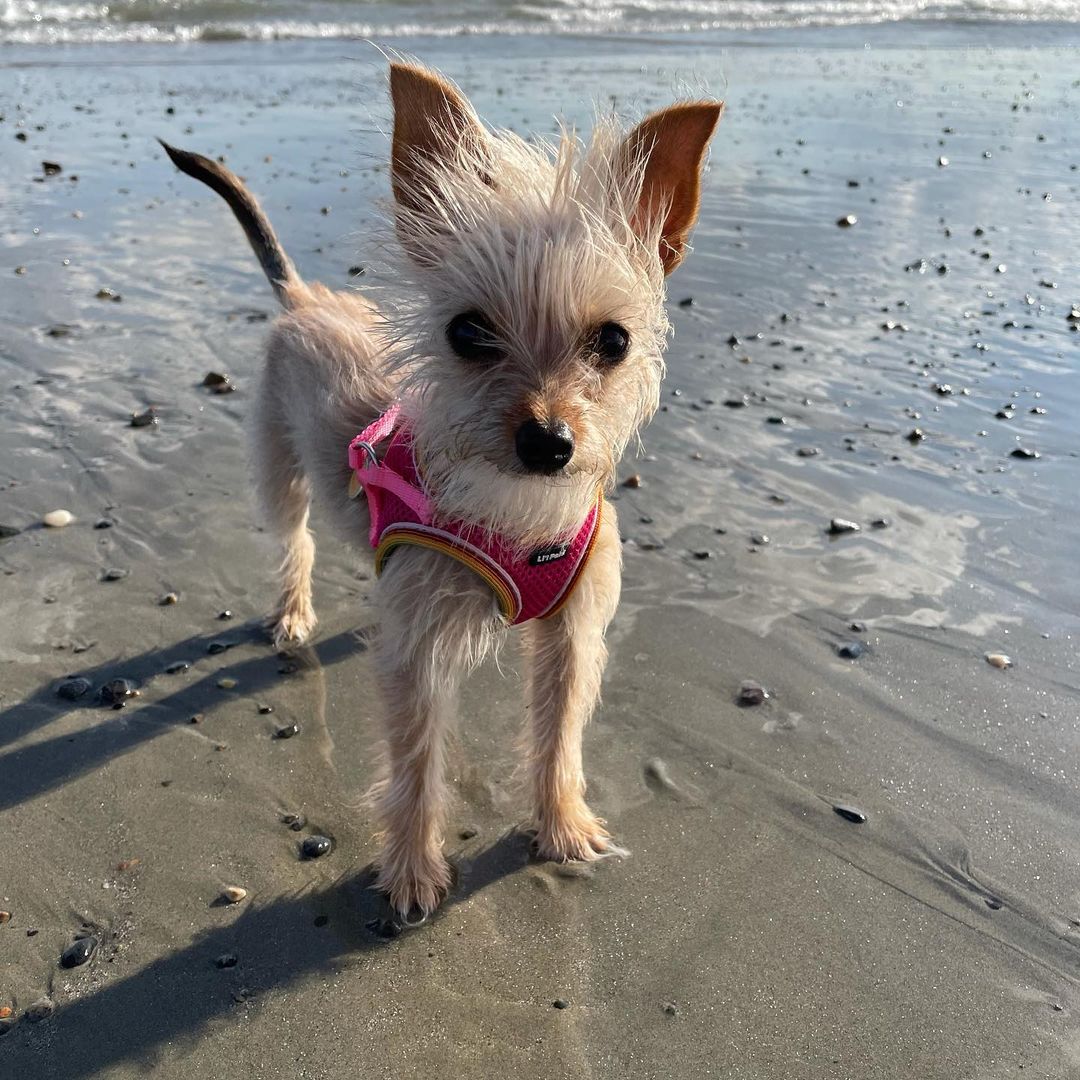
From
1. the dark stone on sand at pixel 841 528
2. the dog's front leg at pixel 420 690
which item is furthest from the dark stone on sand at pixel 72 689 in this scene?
the dark stone on sand at pixel 841 528

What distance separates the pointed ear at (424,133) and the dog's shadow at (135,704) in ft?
4.98

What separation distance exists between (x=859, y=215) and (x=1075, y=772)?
755cm

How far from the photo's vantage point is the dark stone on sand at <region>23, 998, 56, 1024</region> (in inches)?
95.7

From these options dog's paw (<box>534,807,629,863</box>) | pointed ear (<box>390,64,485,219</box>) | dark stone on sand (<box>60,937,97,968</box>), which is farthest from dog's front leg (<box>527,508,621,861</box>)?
dark stone on sand (<box>60,937,97,968</box>)

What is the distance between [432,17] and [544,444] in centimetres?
2304

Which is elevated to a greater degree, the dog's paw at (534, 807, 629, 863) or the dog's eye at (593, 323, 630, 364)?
the dog's eye at (593, 323, 630, 364)

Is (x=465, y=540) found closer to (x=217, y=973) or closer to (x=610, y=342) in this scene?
(x=610, y=342)

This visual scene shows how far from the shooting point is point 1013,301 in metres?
7.35

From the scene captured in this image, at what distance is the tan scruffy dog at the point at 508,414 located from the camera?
7.57 feet

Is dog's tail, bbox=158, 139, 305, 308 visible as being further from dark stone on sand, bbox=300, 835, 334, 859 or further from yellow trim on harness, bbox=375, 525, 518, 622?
dark stone on sand, bbox=300, 835, 334, 859

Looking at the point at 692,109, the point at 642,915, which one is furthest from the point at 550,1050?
the point at 692,109

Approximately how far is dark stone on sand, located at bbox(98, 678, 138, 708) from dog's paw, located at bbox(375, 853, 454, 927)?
1442 mm

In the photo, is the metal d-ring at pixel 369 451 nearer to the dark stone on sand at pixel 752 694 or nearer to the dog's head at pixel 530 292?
the dog's head at pixel 530 292

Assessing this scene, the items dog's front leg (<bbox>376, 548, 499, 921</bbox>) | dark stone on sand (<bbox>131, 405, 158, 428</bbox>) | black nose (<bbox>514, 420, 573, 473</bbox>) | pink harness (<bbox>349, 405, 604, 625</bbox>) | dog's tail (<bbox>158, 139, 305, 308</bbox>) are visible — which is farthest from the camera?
dark stone on sand (<bbox>131, 405, 158, 428</bbox>)
